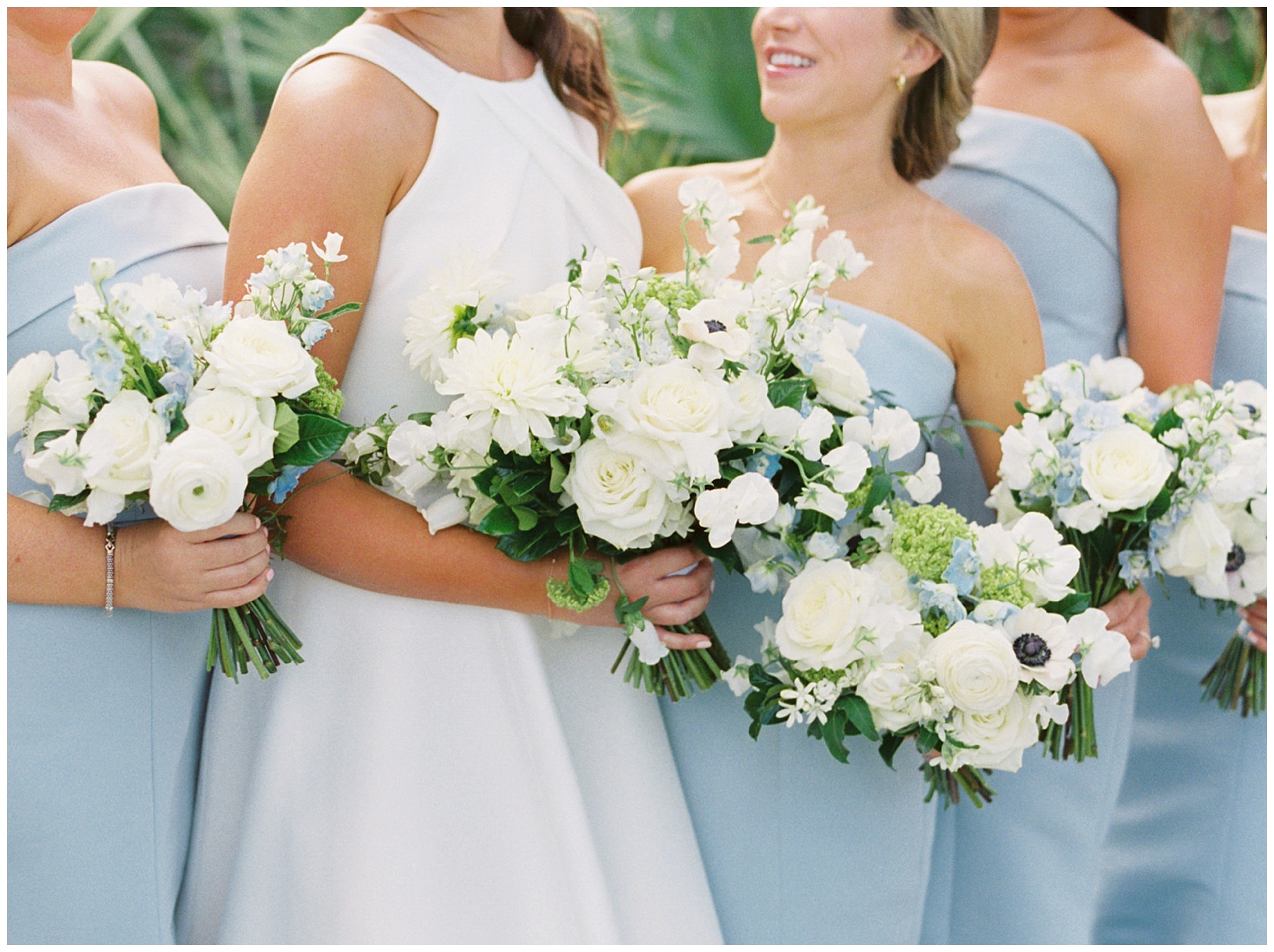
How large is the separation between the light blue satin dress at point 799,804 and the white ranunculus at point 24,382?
3.80 feet

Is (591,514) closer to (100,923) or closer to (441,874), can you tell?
(441,874)

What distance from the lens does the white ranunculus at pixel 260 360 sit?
1.38 metres

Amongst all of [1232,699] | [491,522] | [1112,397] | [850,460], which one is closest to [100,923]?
[491,522]

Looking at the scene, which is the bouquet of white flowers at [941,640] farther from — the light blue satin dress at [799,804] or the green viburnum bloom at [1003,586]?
the light blue satin dress at [799,804]

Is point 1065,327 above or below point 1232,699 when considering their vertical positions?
above

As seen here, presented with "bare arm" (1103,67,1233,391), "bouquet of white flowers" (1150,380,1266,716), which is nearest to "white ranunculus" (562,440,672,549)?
"bouquet of white flowers" (1150,380,1266,716)

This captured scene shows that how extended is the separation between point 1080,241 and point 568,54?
3.66 feet

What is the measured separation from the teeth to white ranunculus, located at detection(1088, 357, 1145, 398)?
0.78m

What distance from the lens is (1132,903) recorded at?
8.82 feet

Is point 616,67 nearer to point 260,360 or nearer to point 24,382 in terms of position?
point 260,360

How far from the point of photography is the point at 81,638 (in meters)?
1.63

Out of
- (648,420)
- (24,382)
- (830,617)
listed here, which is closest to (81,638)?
(24,382)

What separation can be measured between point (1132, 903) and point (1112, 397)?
144 centimetres

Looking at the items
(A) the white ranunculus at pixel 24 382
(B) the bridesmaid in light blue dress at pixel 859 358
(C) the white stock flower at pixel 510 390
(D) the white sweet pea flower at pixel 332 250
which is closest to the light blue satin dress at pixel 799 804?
(B) the bridesmaid in light blue dress at pixel 859 358
